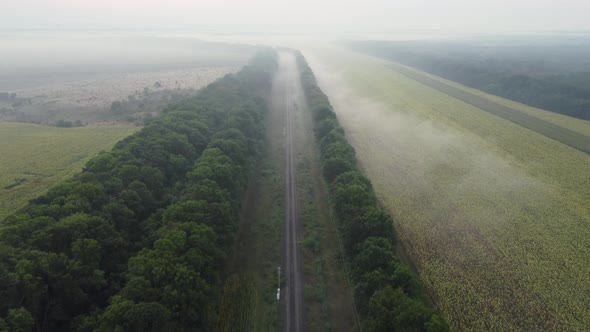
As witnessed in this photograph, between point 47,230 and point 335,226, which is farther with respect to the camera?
point 335,226

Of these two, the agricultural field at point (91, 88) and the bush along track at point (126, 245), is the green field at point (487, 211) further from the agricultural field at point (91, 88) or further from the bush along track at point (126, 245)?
the agricultural field at point (91, 88)

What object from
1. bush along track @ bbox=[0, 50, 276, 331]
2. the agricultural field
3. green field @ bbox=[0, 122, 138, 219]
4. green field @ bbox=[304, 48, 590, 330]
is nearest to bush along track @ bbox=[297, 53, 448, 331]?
green field @ bbox=[304, 48, 590, 330]

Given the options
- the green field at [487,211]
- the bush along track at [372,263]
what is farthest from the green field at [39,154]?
the green field at [487,211]

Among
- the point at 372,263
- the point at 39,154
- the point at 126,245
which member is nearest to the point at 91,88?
the point at 39,154

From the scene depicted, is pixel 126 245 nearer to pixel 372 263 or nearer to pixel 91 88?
pixel 372 263

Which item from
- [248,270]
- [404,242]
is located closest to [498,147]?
[404,242]

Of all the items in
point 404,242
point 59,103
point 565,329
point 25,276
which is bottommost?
point 565,329

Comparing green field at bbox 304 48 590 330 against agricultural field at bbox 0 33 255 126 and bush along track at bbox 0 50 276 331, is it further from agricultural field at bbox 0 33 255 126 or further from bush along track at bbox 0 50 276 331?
A: agricultural field at bbox 0 33 255 126

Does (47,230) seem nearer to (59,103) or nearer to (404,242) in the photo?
(404,242)
